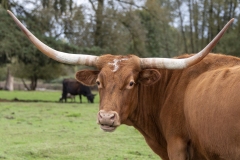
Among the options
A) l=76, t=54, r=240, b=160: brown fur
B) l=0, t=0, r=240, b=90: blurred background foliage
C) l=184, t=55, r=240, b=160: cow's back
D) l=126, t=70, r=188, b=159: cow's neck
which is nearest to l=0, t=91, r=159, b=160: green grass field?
l=126, t=70, r=188, b=159: cow's neck

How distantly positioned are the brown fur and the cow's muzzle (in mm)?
12

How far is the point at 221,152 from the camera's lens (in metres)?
4.36

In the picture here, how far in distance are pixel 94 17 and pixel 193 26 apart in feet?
34.8

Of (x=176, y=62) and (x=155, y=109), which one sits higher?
(x=176, y=62)

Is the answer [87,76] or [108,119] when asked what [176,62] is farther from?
[87,76]

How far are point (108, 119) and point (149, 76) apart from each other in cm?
92

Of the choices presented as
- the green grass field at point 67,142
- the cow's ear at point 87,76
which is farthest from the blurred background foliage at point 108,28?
the cow's ear at point 87,76

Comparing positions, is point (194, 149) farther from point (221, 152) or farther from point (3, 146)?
point (3, 146)

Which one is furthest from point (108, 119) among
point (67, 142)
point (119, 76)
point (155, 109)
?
point (67, 142)

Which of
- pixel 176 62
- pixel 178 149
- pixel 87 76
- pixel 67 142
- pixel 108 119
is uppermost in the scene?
pixel 176 62

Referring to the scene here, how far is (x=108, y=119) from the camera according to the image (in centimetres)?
496

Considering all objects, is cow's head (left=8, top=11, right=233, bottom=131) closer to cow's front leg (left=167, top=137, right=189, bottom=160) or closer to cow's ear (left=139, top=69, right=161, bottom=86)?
cow's ear (left=139, top=69, right=161, bottom=86)

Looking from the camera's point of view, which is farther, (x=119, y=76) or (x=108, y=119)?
(x=119, y=76)

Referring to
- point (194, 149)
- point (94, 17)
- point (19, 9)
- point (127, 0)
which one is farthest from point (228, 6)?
point (194, 149)
